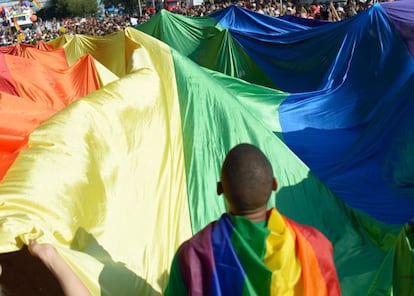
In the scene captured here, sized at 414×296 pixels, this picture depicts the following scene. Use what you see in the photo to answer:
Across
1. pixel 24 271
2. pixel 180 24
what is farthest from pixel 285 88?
pixel 24 271

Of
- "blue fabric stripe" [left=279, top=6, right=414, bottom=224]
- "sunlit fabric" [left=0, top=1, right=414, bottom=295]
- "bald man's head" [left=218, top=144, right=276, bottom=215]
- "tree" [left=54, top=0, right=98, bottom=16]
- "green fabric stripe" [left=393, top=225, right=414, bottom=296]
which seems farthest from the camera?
"tree" [left=54, top=0, right=98, bottom=16]

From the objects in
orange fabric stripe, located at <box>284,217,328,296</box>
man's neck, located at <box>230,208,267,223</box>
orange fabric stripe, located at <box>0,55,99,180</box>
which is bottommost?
orange fabric stripe, located at <box>0,55,99,180</box>

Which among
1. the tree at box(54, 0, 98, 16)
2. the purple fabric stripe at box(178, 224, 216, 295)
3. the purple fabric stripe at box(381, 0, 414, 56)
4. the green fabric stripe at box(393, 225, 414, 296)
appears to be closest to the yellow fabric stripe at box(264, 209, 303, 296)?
the purple fabric stripe at box(178, 224, 216, 295)

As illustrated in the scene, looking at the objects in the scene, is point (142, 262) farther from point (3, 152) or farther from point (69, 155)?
point (3, 152)

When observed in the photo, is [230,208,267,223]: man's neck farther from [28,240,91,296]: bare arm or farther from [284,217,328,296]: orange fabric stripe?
[28,240,91,296]: bare arm

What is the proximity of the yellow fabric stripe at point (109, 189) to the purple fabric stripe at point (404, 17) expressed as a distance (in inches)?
136

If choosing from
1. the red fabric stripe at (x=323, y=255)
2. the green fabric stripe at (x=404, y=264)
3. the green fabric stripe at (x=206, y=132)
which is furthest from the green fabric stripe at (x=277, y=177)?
the red fabric stripe at (x=323, y=255)

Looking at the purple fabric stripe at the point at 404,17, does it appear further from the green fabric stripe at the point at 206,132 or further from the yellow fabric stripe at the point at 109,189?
the yellow fabric stripe at the point at 109,189

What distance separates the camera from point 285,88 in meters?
6.51

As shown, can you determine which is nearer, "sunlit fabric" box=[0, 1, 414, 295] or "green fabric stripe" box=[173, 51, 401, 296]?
"sunlit fabric" box=[0, 1, 414, 295]

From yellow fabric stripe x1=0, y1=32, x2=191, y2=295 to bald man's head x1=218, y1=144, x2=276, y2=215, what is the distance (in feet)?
2.33

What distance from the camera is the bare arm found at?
5.38 feet

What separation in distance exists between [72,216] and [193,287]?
82 centimetres

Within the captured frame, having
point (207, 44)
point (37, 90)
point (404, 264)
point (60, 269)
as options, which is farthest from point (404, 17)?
point (60, 269)
